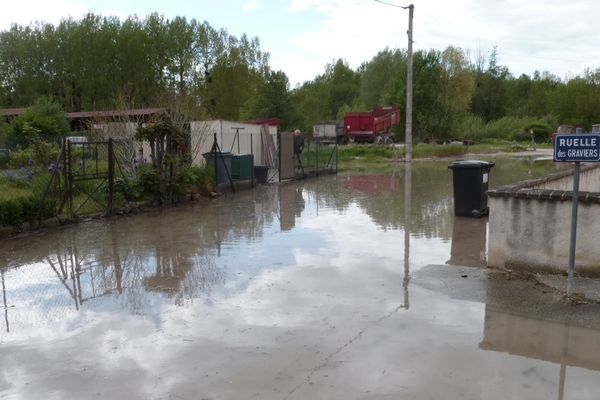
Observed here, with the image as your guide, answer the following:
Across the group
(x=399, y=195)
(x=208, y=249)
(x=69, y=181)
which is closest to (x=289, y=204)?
(x=399, y=195)

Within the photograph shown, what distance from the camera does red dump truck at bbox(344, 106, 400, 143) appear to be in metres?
45.4

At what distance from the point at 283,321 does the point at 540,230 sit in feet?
12.6

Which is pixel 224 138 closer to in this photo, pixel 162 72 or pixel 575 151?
pixel 575 151

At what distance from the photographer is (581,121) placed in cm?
6631

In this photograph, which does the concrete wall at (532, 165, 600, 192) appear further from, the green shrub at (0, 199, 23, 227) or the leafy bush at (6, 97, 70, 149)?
the leafy bush at (6, 97, 70, 149)

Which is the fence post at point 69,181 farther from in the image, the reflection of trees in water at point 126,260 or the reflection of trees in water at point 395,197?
the reflection of trees in water at point 395,197

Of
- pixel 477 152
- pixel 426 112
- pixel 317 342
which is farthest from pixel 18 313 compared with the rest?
pixel 426 112

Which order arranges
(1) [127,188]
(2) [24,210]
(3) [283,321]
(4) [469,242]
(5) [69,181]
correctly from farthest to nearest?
(1) [127,188]
(5) [69,181]
(2) [24,210]
(4) [469,242]
(3) [283,321]

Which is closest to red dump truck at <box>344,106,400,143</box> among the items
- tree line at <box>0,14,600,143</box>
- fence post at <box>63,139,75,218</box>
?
tree line at <box>0,14,600,143</box>

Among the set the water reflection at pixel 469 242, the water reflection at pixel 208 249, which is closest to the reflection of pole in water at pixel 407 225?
the water reflection at pixel 208 249

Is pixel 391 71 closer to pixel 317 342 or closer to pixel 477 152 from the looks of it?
pixel 477 152

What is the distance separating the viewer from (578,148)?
6414 millimetres

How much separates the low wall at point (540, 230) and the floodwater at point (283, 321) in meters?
0.47

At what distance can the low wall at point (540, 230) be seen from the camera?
741 centimetres
